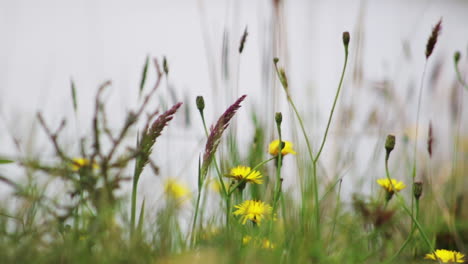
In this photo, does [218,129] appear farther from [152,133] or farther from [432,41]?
[432,41]

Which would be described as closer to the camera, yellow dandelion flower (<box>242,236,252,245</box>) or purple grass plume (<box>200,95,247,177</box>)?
purple grass plume (<box>200,95,247,177</box>)

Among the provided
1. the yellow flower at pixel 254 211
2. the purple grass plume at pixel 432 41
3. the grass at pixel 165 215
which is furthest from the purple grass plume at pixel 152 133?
the purple grass plume at pixel 432 41

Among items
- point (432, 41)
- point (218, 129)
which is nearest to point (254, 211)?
point (218, 129)

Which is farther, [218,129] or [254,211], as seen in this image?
[254,211]

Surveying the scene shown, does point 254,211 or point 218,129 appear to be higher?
point 218,129

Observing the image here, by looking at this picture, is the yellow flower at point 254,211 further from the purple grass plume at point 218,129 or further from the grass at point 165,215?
the purple grass plume at point 218,129

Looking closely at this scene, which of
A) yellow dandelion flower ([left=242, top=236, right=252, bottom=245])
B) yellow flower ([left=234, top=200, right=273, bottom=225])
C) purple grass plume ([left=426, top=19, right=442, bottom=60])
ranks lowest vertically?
yellow dandelion flower ([left=242, top=236, right=252, bottom=245])

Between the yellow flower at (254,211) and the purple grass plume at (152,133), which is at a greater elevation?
the purple grass plume at (152,133)

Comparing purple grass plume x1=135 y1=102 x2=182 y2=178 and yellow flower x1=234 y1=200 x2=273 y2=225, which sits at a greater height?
purple grass plume x1=135 y1=102 x2=182 y2=178

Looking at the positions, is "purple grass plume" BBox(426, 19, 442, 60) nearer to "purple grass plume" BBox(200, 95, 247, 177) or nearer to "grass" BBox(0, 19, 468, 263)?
"grass" BBox(0, 19, 468, 263)

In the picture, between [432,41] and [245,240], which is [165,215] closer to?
[245,240]

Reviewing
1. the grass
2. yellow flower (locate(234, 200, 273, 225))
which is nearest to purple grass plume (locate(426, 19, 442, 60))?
the grass

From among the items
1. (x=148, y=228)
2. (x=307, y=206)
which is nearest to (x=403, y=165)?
(x=307, y=206)

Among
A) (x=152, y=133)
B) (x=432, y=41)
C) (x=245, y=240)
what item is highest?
(x=432, y=41)
